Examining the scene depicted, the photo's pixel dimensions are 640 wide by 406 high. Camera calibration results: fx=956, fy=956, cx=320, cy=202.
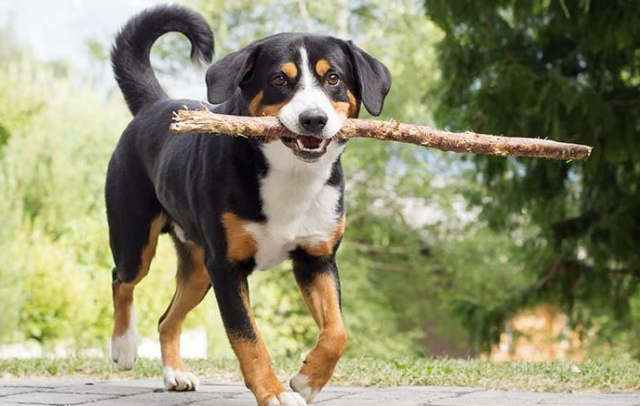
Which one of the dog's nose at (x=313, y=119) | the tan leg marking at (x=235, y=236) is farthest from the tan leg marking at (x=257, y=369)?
the dog's nose at (x=313, y=119)

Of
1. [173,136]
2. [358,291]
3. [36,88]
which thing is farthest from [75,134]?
[173,136]

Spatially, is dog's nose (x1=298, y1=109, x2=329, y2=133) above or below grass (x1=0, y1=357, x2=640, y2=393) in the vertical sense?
above

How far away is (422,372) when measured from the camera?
4.95m

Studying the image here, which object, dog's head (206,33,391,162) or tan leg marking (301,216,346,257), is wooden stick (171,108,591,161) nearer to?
dog's head (206,33,391,162)

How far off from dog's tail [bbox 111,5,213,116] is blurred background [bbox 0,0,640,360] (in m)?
0.28

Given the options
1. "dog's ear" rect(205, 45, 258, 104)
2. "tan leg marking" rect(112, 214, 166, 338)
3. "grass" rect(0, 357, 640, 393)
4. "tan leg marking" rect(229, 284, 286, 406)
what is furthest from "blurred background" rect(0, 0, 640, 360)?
"grass" rect(0, 357, 640, 393)

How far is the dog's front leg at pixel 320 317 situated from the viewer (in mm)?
3812

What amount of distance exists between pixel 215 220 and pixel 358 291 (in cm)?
1792

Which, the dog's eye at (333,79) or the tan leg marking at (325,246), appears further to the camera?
the tan leg marking at (325,246)

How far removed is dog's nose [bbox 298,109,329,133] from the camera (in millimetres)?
3516

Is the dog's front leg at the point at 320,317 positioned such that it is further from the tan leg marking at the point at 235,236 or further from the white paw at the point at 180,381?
the white paw at the point at 180,381

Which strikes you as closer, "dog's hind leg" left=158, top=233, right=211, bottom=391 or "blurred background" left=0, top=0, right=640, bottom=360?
"dog's hind leg" left=158, top=233, right=211, bottom=391

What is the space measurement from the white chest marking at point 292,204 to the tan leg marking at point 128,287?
44.8 inches

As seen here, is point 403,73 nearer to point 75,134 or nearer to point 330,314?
point 75,134
